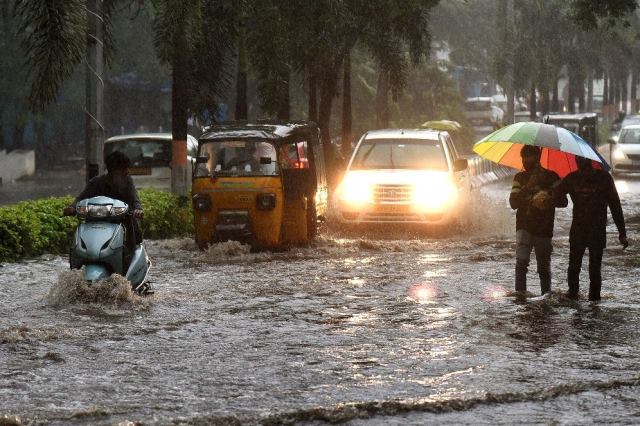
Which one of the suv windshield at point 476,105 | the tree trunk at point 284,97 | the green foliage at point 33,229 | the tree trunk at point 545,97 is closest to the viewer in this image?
the green foliage at point 33,229

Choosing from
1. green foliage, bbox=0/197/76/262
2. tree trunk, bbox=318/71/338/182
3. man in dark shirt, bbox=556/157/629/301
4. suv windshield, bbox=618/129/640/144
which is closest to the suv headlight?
suv windshield, bbox=618/129/640/144

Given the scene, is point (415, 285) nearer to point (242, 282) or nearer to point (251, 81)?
point (242, 282)

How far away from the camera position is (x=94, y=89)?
67.1 ft

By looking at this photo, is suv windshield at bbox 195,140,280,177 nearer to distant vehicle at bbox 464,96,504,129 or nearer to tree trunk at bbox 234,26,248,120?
tree trunk at bbox 234,26,248,120

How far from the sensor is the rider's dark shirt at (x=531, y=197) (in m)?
13.2

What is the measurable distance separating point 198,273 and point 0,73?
35.2 meters

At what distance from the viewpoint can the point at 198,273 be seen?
1694 centimetres

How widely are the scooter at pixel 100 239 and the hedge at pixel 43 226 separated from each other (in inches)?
166

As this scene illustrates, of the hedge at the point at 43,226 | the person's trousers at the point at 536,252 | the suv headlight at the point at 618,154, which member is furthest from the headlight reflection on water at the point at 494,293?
the suv headlight at the point at 618,154

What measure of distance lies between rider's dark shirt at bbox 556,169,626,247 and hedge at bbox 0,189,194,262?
6.81 metres

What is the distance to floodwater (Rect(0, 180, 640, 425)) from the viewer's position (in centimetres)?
853

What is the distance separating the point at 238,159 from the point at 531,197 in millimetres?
6990

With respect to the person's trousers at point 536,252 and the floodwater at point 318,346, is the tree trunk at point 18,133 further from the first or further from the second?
the person's trousers at point 536,252

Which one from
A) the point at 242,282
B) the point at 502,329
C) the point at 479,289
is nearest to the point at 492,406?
the point at 502,329
